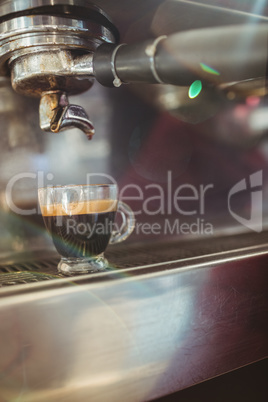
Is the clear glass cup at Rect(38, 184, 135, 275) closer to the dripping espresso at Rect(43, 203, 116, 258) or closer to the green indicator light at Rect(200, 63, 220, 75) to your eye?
the dripping espresso at Rect(43, 203, 116, 258)

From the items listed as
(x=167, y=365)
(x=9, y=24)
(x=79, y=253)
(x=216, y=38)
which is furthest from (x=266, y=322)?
(x=9, y=24)

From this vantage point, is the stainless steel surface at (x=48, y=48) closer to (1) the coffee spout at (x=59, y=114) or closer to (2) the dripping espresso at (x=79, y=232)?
(1) the coffee spout at (x=59, y=114)

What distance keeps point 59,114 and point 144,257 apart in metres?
0.24

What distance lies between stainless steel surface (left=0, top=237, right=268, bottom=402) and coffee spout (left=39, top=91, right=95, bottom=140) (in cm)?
A: 21

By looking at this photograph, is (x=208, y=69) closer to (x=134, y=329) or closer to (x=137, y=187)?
(x=134, y=329)

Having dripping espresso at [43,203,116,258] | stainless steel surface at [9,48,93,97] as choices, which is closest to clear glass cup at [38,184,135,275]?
dripping espresso at [43,203,116,258]

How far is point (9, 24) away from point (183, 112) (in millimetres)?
365

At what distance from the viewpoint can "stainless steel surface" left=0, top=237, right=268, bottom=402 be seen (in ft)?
1.33

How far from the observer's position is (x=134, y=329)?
1.49 feet

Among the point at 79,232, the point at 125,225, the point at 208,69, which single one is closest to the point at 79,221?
the point at 79,232

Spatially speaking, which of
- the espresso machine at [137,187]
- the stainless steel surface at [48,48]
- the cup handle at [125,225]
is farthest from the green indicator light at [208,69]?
the cup handle at [125,225]

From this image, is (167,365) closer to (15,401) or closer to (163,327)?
(163,327)

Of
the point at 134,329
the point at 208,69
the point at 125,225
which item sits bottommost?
the point at 134,329

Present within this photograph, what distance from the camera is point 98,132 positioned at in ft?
2.30
